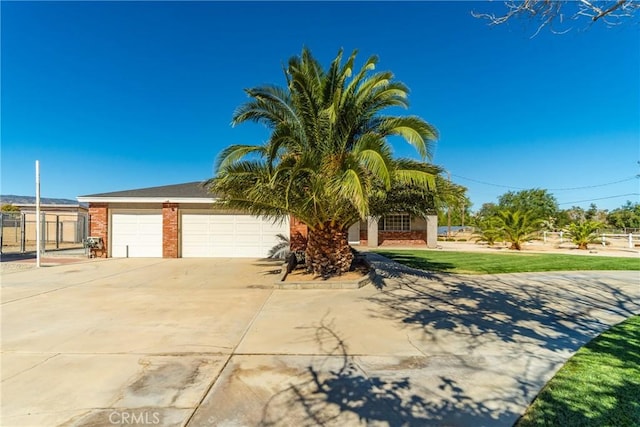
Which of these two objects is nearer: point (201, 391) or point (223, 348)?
point (201, 391)

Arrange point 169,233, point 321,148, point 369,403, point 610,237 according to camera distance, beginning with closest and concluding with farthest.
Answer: point 369,403
point 321,148
point 169,233
point 610,237

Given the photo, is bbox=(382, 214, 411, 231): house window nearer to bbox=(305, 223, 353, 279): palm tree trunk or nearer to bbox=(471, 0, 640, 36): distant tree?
bbox=(305, 223, 353, 279): palm tree trunk

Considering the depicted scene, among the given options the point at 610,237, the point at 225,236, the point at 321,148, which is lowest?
the point at 610,237

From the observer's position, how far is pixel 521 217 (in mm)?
21906

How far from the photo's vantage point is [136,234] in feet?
53.0

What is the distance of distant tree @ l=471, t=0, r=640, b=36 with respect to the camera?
14.3 ft

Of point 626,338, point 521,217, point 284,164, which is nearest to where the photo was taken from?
point 626,338

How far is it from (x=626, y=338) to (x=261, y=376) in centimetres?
535

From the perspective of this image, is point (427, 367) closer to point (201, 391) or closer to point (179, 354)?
point (201, 391)

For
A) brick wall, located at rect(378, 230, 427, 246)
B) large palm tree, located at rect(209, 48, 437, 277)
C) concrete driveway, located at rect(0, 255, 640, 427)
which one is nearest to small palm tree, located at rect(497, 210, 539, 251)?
brick wall, located at rect(378, 230, 427, 246)

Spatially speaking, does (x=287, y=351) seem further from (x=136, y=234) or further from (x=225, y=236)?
(x=136, y=234)

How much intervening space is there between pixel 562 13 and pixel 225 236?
47.3ft

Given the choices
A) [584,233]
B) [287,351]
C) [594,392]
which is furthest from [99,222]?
[584,233]

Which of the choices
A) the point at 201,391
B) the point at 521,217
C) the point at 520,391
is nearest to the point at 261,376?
the point at 201,391
